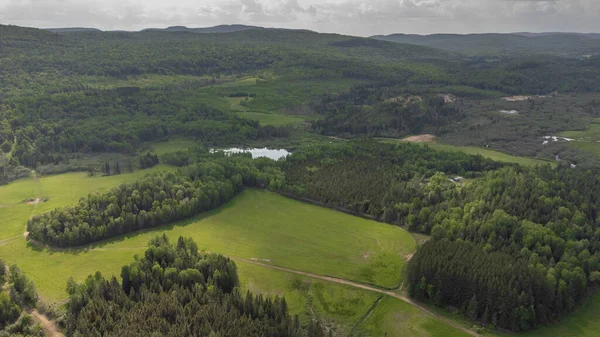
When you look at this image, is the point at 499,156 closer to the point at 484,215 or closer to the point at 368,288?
the point at 484,215

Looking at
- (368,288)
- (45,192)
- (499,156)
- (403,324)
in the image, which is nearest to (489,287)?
(403,324)

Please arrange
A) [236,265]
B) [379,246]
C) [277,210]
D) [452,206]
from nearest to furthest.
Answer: [236,265]
[379,246]
[452,206]
[277,210]

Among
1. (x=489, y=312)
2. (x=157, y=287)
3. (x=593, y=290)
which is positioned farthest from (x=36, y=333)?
(x=593, y=290)

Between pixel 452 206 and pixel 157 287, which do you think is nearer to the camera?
pixel 157 287

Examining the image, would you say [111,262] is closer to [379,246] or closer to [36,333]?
[36,333]

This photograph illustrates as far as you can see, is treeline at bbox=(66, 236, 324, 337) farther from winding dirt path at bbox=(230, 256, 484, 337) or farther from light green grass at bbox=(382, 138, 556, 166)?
light green grass at bbox=(382, 138, 556, 166)

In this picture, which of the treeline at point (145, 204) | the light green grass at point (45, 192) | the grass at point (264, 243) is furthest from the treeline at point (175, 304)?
the light green grass at point (45, 192)

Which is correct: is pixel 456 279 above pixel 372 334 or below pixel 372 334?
above

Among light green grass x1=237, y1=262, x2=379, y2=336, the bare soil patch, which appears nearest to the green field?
light green grass x1=237, y1=262, x2=379, y2=336
